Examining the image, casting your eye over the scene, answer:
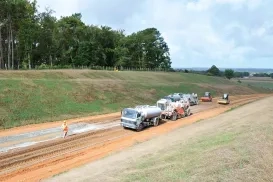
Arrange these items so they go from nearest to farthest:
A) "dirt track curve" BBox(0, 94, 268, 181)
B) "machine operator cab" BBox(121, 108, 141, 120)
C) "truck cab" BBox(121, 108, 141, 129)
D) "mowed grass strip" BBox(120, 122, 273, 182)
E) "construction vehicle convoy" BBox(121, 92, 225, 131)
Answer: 1. "mowed grass strip" BBox(120, 122, 273, 182)
2. "dirt track curve" BBox(0, 94, 268, 181)
3. "truck cab" BBox(121, 108, 141, 129)
4. "machine operator cab" BBox(121, 108, 141, 120)
5. "construction vehicle convoy" BBox(121, 92, 225, 131)

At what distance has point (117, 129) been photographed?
118ft

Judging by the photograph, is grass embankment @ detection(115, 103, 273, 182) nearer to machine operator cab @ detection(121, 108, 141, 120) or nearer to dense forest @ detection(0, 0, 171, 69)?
machine operator cab @ detection(121, 108, 141, 120)

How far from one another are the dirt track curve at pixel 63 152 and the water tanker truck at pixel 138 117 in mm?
730

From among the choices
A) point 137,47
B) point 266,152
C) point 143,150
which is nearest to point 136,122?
point 143,150

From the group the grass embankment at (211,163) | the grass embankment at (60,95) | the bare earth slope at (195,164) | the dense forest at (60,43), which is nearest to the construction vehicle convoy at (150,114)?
the grass embankment at (60,95)

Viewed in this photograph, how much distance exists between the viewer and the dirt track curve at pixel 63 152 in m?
21.2

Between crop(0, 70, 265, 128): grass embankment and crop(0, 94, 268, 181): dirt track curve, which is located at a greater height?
crop(0, 70, 265, 128): grass embankment

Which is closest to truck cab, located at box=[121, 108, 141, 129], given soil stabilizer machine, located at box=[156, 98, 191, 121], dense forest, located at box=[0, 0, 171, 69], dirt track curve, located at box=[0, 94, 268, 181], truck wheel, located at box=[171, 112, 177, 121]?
dirt track curve, located at box=[0, 94, 268, 181]

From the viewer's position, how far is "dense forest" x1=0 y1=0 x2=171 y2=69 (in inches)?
3258

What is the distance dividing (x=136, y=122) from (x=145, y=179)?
19907 millimetres

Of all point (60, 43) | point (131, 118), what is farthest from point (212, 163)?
point (60, 43)

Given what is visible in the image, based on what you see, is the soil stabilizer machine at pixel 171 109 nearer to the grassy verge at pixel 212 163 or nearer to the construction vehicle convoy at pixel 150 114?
the construction vehicle convoy at pixel 150 114

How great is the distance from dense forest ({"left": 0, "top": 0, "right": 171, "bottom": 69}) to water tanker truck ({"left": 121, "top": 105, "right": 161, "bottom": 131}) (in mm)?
50709

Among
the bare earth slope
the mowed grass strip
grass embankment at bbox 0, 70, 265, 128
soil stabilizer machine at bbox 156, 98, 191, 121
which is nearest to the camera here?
the mowed grass strip
